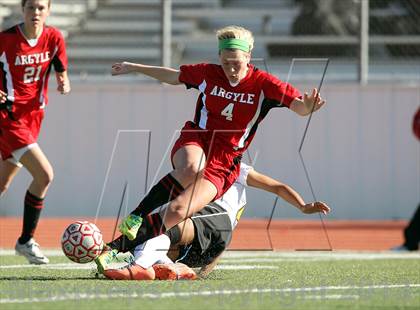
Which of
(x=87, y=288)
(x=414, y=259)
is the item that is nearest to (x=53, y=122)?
(x=414, y=259)

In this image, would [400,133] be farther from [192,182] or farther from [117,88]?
[192,182]

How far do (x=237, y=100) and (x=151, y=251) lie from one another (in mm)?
1265

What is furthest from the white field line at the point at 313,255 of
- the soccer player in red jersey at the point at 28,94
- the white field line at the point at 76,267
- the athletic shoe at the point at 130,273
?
the athletic shoe at the point at 130,273

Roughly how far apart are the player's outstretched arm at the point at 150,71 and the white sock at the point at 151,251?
1.19 m

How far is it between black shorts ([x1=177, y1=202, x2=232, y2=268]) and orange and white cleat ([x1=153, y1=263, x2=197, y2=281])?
0.26 meters

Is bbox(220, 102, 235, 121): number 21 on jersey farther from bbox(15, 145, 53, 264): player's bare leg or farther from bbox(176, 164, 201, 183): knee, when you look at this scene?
bbox(15, 145, 53, 264): player's bare leg

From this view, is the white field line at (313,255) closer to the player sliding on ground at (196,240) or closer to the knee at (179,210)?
the player sliding on ground at (196,240)

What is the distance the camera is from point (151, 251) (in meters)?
6.96

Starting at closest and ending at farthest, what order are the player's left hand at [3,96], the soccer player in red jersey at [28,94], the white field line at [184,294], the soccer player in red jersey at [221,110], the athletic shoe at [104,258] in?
the white field line at [184,294] → the athletic shoe at [104,258] → the soccer player in red jersey at [221,110] → the player's left hand at [3,96] → the soccer player in red jersey at [28,94]

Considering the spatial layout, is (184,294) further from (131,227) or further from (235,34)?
(235,34)

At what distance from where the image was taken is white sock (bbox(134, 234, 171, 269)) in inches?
273

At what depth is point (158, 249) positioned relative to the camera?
6996mm

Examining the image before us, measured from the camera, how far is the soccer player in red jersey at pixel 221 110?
23.9ft

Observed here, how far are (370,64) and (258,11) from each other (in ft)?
12.4
